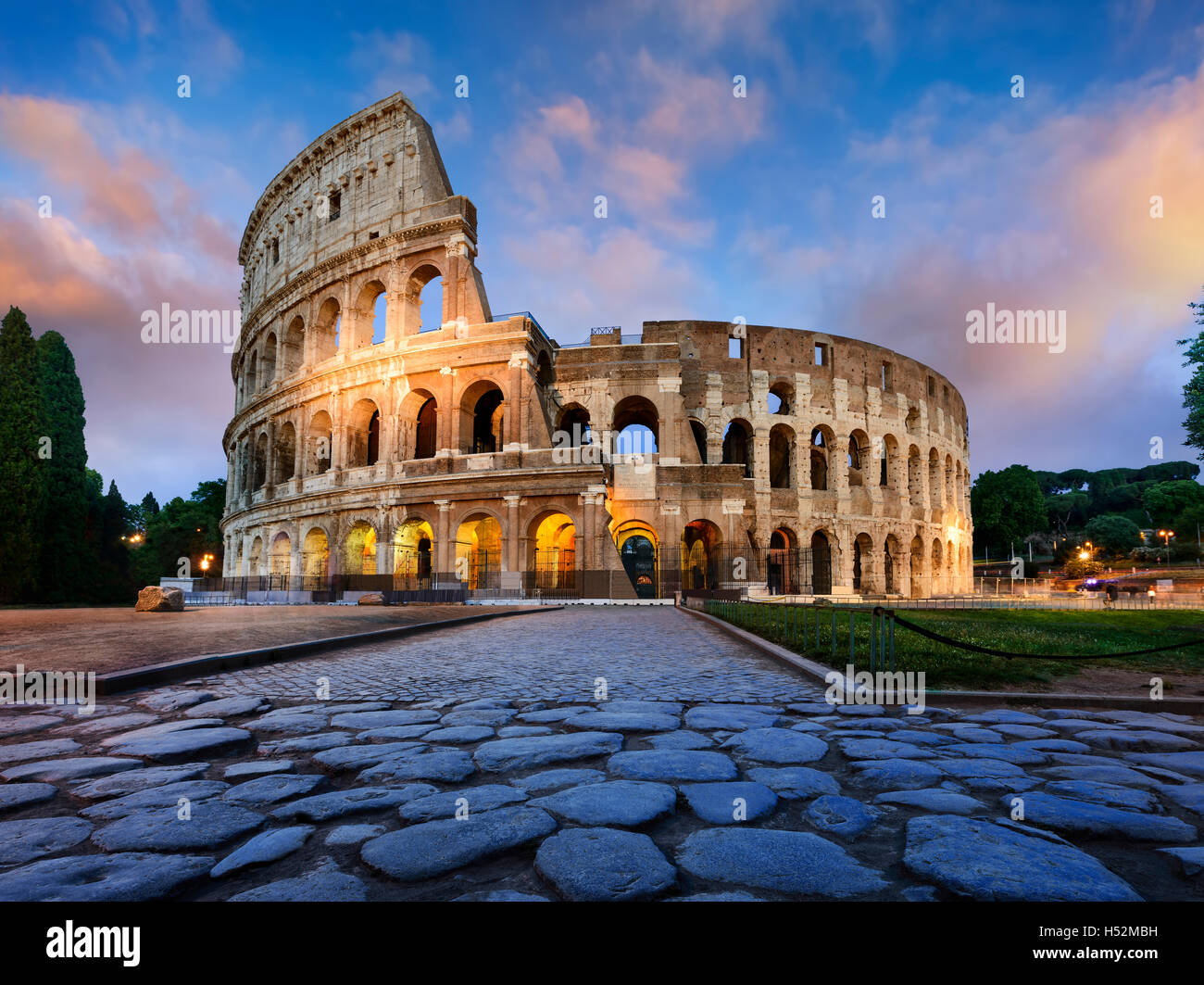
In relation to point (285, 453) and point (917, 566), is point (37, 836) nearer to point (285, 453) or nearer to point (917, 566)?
point (285, 453)

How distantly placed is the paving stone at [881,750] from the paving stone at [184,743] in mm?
2945

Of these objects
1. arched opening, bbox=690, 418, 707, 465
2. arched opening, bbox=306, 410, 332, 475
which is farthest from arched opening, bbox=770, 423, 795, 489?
arched opening, bbox=306, 410, 332, 475

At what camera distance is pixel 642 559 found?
3981cm

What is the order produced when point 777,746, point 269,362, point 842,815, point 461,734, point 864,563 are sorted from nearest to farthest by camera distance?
1. point 842,815
2. point 777,746
3. point 461,734
4. point 864,563
5. point 269,362

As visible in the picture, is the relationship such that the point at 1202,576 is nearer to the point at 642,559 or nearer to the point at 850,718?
the point at 642,559

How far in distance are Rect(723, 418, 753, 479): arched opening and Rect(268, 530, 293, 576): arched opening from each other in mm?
22895

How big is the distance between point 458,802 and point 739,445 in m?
34.0

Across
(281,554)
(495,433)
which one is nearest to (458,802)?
(495,433)

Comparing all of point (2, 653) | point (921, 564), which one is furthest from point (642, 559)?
point (2, 653)

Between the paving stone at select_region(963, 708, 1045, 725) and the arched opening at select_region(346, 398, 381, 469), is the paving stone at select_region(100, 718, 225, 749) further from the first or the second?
the arched opening at select_region(346, 398, 381, 469)

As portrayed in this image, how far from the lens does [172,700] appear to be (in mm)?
4109

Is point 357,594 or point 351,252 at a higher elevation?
point 351,252

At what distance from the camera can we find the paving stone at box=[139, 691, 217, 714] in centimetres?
391

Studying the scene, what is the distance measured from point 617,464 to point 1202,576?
3918cm
